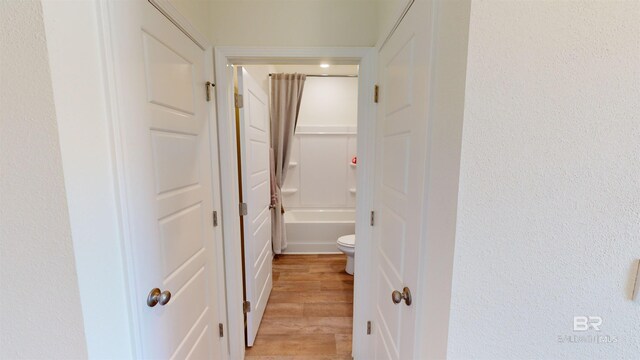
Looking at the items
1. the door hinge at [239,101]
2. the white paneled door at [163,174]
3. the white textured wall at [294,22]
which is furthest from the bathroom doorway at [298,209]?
the white paneled door at [163,174]

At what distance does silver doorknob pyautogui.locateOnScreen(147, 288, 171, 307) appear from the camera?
864 millimetres

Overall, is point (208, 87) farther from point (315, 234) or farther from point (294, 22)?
point (315, 234)

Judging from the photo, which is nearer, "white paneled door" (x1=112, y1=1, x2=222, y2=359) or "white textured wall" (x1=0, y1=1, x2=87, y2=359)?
"white textured wall" (x1=0, y1=1, x2=87, y2=359)

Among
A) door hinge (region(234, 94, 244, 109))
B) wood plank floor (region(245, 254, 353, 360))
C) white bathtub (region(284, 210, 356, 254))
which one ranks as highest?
door hinge (region(234, 94, 244, 109))

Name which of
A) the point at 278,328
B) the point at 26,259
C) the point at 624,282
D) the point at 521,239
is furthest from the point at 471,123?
the point at 278,328

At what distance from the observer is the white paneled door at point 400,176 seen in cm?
78

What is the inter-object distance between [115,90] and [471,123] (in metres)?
0.98

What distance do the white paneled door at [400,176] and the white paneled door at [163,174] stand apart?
917 millimetres

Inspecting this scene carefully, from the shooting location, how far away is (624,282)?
60 cm

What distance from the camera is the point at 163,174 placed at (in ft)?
3.09

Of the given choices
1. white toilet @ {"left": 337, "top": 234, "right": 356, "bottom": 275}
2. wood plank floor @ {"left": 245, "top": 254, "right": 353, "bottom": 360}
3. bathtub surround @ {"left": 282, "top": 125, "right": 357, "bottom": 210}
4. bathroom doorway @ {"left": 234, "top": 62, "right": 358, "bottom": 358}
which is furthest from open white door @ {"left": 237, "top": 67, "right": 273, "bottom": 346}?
bathtub surround @ {"left": 282, "top": 125, "right": 357, "bottom": 210}

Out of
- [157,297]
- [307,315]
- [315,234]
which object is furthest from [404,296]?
[315,234]

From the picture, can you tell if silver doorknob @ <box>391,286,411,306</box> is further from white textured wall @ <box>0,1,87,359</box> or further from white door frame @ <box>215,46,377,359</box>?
white textured wall @ <box>0,1,87,359</box>

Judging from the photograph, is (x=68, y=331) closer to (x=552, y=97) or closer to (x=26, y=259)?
(x=26, y=259)
